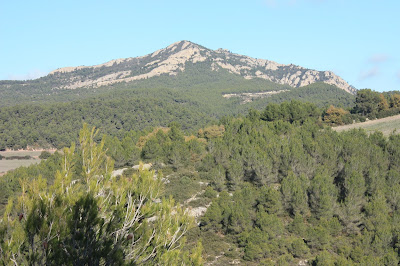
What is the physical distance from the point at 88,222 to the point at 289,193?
29.5 metres

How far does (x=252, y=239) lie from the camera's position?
29969mm

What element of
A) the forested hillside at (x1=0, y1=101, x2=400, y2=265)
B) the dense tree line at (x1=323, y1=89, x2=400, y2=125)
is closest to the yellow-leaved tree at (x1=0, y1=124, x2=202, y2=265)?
the forested hillside at (x1=0, y1=101, x2=400, y2=265)

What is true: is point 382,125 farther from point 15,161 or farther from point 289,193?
point 15,161

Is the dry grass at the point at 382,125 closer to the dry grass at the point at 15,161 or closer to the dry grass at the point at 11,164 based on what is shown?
the dry grass at the point at 11,164

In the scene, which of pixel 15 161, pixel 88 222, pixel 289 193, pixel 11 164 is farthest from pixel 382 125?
pixel 15 161

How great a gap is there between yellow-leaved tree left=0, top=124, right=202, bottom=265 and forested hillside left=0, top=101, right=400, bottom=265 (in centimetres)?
1222

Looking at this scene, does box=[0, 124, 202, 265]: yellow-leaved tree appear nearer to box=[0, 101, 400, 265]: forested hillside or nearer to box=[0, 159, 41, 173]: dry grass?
box=[0, 101, 400, 265]: forested hillside

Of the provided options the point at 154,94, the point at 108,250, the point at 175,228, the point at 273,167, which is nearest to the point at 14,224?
the point at 108,250

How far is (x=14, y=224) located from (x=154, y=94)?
165 metres

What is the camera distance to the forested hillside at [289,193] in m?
29.2

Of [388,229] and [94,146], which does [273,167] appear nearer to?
[388,229]

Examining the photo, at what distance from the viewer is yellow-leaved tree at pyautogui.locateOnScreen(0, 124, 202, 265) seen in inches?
378

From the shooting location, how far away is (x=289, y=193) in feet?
122

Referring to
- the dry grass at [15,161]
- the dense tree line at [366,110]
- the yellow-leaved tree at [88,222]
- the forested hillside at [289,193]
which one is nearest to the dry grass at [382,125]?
the dense tree line at [366,110]
